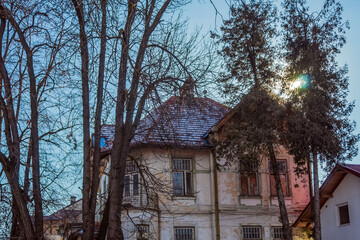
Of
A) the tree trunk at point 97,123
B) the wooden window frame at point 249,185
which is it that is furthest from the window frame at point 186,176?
the tree trunk at point 97,123

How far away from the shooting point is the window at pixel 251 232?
25.4 meters

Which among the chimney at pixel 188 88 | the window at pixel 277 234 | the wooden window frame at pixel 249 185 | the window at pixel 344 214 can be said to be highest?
the chimney at pixel 188 88

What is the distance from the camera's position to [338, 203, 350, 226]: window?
23.5 m

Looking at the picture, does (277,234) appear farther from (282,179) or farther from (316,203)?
(316,203)

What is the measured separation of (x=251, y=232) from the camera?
25.5 meters

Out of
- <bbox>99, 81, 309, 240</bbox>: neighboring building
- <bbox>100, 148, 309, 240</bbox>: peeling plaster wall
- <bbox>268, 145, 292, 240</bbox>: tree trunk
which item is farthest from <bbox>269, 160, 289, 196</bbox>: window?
<bbox>268, 145, 292, 240</bbox>: tree trunk

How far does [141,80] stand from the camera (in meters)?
12.4

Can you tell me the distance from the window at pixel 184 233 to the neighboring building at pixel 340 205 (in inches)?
191

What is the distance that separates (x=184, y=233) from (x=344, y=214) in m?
7.12

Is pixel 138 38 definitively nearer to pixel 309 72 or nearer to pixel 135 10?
pixel 135 10

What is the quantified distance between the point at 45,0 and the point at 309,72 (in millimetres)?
12417

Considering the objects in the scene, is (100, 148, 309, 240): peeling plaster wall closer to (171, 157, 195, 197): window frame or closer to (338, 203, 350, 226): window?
(171, 157, 195, 197): window frame

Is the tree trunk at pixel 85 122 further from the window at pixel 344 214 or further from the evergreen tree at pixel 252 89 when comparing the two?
the window at pixel 344 214

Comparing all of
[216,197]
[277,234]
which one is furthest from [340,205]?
[216,197]
